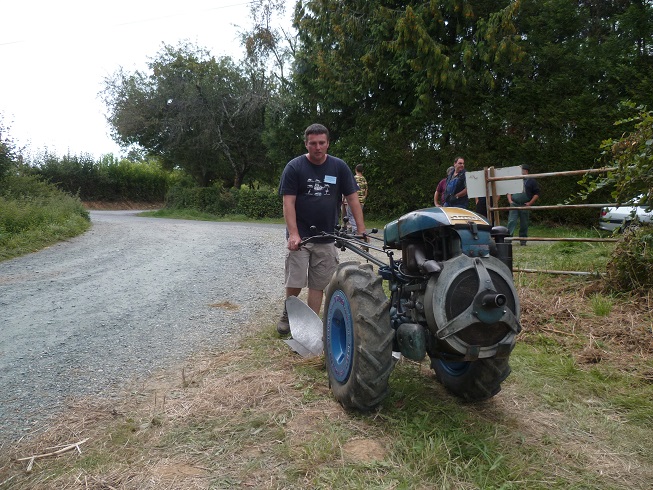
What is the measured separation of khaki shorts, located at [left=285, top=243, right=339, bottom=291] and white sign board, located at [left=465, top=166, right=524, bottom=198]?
11.9 feet

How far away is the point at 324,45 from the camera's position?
62.3 ft

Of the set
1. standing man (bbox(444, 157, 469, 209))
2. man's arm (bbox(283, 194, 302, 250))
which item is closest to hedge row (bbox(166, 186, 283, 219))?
standing man (bbox(444, 157, 469, 209))

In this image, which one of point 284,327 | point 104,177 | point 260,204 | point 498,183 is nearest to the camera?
point 284,327

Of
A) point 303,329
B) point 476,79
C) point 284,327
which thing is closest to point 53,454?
point 303,329

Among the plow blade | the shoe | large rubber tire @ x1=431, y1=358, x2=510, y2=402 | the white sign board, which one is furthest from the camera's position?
the white sign board

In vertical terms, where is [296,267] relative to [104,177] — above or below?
below

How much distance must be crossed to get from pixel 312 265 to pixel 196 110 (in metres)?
23.5

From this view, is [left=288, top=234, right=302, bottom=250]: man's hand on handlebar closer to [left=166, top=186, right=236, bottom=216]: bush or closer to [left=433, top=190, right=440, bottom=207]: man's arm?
[left=433, top=190, right=440, bottom=207]: man's arm

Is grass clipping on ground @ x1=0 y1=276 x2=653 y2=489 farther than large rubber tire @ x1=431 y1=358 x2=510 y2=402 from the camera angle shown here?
No

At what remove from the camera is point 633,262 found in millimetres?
5383

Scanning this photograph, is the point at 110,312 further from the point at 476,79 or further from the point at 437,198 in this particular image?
the point at 476,79

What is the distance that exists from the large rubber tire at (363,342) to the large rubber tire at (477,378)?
1.78 feet

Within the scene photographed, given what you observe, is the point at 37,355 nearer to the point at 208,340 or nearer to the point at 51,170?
the point at 208,340

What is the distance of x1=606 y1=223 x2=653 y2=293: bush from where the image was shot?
5266 millimetres
